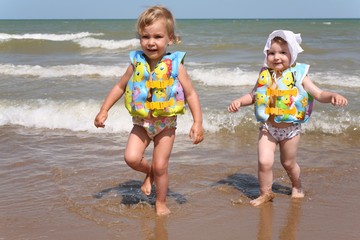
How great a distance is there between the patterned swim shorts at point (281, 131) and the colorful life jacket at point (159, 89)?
84cm

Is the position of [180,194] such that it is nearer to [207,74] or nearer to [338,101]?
[338,101]

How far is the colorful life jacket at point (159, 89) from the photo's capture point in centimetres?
356

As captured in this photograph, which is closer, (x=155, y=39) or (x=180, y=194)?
(x=155, y=39)

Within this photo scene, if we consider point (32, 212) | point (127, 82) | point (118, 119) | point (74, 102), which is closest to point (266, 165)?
point (127, 82)

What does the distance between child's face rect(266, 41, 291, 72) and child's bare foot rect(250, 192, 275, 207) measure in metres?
1.05

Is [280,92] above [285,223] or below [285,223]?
above

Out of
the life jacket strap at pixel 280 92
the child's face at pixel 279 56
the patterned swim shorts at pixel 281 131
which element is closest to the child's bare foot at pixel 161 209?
the patterned swim shorts at pixel 281 131

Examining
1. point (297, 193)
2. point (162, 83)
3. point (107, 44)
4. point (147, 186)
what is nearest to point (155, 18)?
point (162, 83)

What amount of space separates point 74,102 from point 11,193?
404cm

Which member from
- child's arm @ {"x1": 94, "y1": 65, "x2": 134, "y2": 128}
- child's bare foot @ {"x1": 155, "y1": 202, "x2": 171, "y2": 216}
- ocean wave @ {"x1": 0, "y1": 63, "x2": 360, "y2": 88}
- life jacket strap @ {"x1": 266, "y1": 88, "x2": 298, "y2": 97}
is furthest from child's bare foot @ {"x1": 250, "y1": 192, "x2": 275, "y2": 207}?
ocean wave @ {"x1": 0, "y1": 63, "x2": 360, "y2": 88}

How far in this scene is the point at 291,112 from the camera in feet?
12.9

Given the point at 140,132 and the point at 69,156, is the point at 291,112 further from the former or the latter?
the point at 69,156

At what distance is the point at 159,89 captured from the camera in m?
3.58

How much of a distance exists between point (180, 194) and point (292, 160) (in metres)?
1.01
